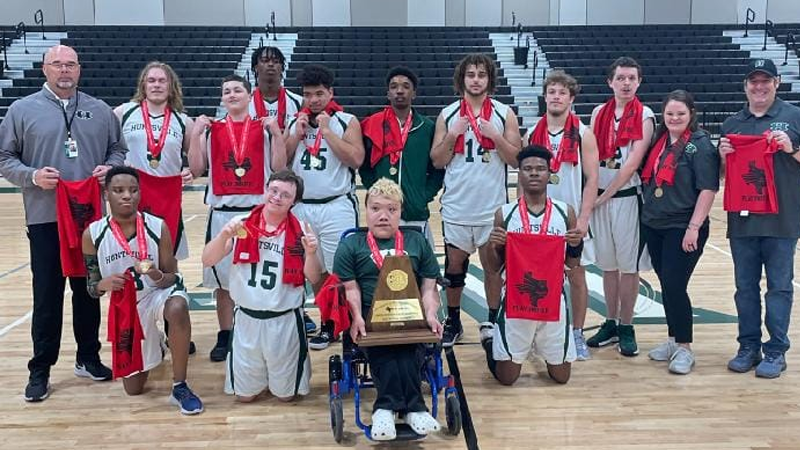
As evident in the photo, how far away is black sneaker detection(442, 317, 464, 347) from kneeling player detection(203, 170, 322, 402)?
111 centimetres

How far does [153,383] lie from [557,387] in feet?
7.06

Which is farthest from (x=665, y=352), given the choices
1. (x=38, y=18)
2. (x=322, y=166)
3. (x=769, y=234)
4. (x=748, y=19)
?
(x=38, y=18)

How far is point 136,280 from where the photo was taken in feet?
12.0

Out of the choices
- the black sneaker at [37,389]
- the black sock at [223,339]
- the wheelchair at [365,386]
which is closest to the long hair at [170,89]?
the black sock at [223,339]

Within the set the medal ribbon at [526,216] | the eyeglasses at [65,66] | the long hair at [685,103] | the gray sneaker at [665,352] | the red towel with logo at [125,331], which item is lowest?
the gray sneaker at [665,352]

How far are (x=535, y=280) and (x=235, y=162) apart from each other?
5.74ft

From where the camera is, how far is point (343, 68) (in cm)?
1803

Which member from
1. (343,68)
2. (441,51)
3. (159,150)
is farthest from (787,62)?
(159,150)

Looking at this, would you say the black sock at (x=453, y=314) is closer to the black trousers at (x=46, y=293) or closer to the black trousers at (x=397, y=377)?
the black trousers at (x=397, y=377)

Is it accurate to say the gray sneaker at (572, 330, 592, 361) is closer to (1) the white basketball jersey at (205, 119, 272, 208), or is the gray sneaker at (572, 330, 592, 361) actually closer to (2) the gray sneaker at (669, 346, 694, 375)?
(2) the gray sneaker at (669, 346, 694, 375)

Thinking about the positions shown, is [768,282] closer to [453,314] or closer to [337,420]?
[453,314]

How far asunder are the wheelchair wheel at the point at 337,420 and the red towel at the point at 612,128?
2123 mm

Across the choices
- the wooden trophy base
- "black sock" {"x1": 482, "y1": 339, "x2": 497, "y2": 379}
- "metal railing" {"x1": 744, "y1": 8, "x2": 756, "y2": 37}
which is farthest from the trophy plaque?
"metal railing" {"x1": 744, "y1": 8, "x2": 756, "y2": 37}

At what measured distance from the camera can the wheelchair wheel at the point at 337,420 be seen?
325 cm
